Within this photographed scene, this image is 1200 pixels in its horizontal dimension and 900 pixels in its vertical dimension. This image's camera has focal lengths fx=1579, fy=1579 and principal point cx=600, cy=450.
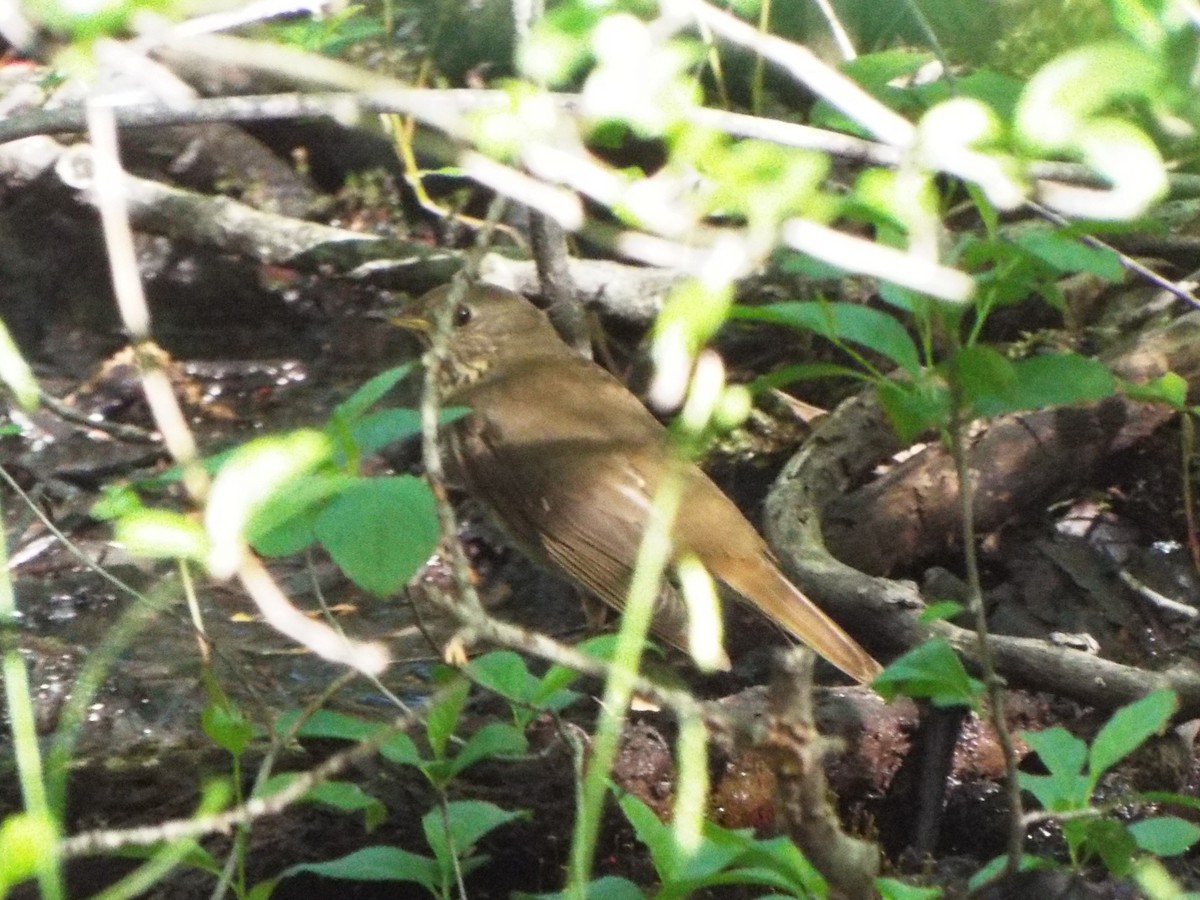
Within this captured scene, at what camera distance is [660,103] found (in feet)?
5.11

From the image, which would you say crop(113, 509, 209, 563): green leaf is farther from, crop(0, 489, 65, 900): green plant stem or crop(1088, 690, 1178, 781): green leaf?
crop(1088, 690, 1178, 781): green leaf

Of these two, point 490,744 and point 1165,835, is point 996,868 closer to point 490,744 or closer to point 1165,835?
point 1165,835

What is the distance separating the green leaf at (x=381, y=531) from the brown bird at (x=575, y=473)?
5.51 ft

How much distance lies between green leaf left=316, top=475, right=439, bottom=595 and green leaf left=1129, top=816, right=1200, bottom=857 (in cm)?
100

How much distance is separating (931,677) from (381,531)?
68 cm

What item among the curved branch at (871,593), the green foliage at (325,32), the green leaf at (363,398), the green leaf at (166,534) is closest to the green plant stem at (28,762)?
the green leaf at (166,534)

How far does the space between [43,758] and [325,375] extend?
249 cm

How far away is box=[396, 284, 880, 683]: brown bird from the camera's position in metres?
3.46

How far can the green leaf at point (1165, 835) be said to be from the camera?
1.95 metres

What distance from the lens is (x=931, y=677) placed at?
184 centimetres

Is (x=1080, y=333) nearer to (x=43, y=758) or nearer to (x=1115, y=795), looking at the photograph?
(x=1115, y=795)

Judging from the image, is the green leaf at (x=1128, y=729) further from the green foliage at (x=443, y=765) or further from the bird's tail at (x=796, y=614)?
the bird's tail at (x=796, y=614)

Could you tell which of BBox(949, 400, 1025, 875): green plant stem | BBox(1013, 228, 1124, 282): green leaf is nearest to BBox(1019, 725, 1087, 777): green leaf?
BBox(949, 400, 1025, 875): green plant stem

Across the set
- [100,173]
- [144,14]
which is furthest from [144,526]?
[144,14]
